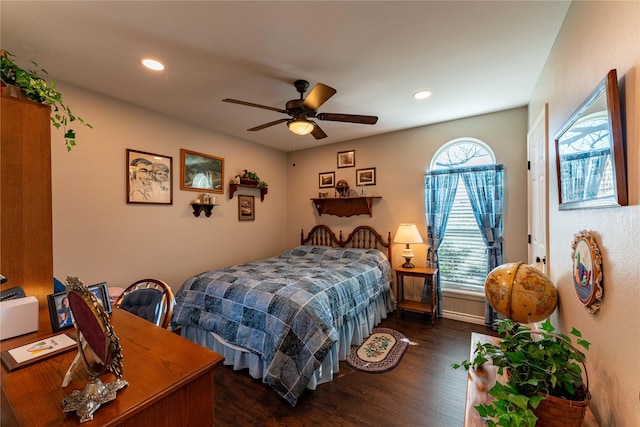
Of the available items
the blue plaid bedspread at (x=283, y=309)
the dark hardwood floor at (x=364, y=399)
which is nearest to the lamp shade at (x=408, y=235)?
the blue plaid bedspread at (x=283, y=309)

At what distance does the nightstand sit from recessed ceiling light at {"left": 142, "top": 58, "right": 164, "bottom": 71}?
3.41 metres

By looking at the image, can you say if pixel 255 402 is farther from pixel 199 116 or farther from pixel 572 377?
pixel 199 116

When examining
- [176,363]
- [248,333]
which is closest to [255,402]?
[248,333]

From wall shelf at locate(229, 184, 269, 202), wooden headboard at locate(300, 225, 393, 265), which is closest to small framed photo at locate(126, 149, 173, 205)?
→ wall shelf at locate(229, 184, 269, 202)

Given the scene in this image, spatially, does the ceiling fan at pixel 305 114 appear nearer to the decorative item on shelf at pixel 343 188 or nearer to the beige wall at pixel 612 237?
the beige wall at pixel 612 237

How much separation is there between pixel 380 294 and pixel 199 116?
11.0 feet

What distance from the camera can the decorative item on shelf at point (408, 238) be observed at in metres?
3.47

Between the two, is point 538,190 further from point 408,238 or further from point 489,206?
point 408,238

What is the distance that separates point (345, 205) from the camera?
4480 millimetres

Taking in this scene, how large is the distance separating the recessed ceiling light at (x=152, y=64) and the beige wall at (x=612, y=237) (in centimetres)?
279

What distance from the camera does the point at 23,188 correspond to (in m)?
1.34

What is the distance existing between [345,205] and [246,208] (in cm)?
168

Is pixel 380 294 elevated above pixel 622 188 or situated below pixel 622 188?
below

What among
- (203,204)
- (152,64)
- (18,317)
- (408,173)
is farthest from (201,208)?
(408,173)
